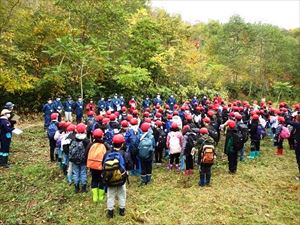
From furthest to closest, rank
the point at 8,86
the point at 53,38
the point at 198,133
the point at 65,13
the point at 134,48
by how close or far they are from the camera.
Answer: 1. the point at 134,48
2. the point at 65,13
3. the point at 53,38
4. the point at 8,86
5. the point at 198,133

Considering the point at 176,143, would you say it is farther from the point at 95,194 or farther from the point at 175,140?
the point at 95,194

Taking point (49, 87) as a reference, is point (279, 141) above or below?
below

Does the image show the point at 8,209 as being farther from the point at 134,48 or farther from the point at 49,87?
the point at 134,48

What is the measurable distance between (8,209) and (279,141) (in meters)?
10.7

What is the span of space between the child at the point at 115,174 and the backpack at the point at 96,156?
21.1 inches

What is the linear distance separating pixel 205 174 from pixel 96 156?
3.62 meters

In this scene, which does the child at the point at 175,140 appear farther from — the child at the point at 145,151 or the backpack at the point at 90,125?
the backpack at the point at 90,125

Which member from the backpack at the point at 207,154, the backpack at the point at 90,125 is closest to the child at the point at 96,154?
the backpack at the point at 207,154

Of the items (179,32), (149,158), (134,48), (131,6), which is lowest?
(149,158)

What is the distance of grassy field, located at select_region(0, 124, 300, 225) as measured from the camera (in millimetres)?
8578

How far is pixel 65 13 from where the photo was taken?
82.3ft

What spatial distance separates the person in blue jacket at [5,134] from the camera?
1216 centimetres

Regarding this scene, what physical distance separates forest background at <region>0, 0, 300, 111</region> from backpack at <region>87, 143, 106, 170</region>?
39.1 feet

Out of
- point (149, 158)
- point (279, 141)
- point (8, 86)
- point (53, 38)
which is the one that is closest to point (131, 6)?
point (53, 38)
